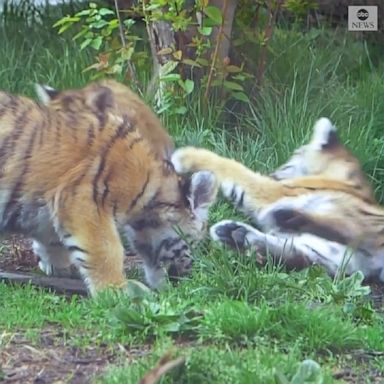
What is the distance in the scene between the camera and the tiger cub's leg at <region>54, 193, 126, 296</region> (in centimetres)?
548

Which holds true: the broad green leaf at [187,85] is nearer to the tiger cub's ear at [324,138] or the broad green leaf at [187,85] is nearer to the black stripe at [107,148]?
the tiger cub's ear at [324,138]

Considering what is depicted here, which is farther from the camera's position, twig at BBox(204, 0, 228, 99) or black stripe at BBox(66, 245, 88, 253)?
twig at BBox(204, 0, 228, 99)

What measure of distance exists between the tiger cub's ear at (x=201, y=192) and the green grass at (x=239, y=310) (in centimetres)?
20

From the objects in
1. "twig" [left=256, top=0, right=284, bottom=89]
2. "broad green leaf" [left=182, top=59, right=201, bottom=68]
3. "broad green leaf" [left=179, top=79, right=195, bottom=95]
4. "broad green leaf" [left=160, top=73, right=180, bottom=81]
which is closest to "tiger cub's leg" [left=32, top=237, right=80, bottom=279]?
"broad green leaf" [left=160, top=73, right=180, bottom=81]

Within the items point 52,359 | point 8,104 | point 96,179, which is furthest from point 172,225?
point 52,359

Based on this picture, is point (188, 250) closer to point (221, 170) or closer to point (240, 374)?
point (221, 170)

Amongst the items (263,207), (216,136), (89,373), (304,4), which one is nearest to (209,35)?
(216,136)

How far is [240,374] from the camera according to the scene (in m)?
4.04

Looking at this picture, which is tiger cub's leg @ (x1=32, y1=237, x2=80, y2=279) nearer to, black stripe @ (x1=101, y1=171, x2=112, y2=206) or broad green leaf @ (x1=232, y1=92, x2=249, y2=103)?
black stripe @ (x1=101, y1=171, x2=112, y2=206)

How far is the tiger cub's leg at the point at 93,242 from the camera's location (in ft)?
18.0

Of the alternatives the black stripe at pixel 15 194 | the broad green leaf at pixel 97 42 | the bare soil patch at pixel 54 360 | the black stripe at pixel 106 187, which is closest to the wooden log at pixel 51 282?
the black stripe at pixel 15 194

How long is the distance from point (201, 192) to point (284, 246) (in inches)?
19.2

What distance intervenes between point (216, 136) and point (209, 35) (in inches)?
28.6

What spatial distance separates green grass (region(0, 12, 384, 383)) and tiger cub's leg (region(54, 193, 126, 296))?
170 mm
